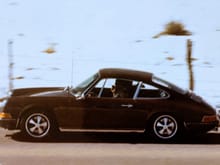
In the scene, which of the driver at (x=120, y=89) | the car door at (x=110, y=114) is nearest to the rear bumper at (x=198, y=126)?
the car door at (x=110, y=114)

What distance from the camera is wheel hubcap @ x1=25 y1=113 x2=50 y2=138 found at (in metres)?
10.4

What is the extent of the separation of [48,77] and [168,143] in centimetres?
748

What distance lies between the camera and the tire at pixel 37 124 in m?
10.4

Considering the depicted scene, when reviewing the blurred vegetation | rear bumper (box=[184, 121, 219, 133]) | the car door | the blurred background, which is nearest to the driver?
the car door

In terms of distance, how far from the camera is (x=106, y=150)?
9797 millimetres

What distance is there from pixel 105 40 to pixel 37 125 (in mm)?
10423

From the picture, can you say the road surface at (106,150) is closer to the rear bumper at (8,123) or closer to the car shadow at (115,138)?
the car shadow at (115,138)

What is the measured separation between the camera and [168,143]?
10445 millimetres

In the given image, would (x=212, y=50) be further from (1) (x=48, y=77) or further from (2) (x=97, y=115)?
(2) (x=97, y=115)

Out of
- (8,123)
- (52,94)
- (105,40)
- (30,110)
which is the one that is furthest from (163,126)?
(105,40)

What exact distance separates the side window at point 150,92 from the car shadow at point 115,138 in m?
0.75

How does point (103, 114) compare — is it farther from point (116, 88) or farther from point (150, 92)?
point (150, 92)

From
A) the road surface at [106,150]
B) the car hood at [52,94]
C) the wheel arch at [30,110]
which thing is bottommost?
the road surface at [106,150]

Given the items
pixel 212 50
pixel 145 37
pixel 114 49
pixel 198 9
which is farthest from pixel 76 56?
pixel 198 9
